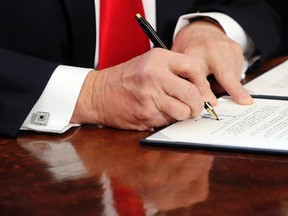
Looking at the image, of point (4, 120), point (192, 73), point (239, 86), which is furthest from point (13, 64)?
point (239, 86)

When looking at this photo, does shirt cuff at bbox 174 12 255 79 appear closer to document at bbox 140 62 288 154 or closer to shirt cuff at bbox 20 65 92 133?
document at bbox 140 62 288 154

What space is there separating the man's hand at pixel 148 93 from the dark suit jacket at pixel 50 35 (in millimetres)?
122

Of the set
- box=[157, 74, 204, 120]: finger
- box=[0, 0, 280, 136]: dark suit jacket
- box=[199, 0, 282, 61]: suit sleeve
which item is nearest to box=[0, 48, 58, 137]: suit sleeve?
box=[0, 0, 280, 136]: dark suit jacket

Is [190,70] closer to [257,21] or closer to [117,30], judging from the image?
[117,30]

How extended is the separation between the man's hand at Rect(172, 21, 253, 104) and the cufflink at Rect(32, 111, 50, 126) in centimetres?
38

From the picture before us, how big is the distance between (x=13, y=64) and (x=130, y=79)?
0.84ft

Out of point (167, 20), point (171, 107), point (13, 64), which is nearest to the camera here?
point (171, 107)

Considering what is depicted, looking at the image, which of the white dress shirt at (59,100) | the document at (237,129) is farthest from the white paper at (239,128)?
the white dress shirt at (59,100)

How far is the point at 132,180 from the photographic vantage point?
3.27ft

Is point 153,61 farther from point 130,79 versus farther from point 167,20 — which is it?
point 167,20

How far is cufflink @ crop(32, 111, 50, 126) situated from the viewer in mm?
1309

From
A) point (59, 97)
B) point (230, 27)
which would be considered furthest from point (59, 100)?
point (230, 27)

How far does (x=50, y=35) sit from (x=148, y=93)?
0.48 metres

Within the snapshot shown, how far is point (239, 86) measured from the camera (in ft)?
4.64
